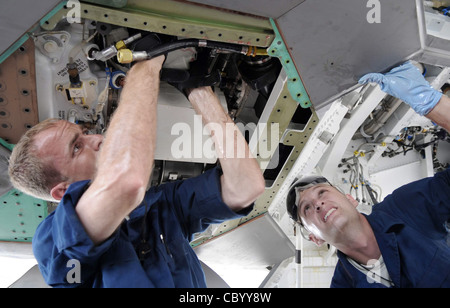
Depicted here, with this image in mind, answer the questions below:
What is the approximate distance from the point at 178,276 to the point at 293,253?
226 cm

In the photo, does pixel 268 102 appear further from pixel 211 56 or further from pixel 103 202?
pixel 103 202

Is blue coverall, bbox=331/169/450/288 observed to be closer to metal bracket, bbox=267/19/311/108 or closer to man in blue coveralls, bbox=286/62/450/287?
man in blue coveralls, bbox=286/62/450/287

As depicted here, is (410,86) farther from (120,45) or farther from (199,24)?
(120,45)

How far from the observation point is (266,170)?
9.85ft

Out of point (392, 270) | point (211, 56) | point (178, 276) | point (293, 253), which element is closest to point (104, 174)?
point (178, 276)

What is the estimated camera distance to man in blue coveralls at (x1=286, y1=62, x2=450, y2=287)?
205cm

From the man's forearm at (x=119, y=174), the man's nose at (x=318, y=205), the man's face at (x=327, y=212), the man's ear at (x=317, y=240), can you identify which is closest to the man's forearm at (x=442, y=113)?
the man's face at (x=327, y=212)

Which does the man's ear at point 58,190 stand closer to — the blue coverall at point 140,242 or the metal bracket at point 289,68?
the blue coverall at point 140,242

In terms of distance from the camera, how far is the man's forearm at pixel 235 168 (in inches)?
70.2

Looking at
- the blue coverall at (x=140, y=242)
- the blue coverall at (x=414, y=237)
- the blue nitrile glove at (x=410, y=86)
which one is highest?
the blue nitrile glove at (x=410, y=86)

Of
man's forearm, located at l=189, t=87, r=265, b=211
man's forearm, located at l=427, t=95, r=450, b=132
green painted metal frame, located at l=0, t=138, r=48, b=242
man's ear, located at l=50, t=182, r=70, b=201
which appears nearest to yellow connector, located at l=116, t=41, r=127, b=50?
man's forearm, located at l=189, t=87, r=265, b=211

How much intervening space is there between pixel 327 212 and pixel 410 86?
3.28ft

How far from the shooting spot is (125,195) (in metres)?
1.25

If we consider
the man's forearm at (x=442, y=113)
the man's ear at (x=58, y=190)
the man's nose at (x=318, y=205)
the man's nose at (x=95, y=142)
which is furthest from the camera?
the man's nose at (x=318, y=205)
